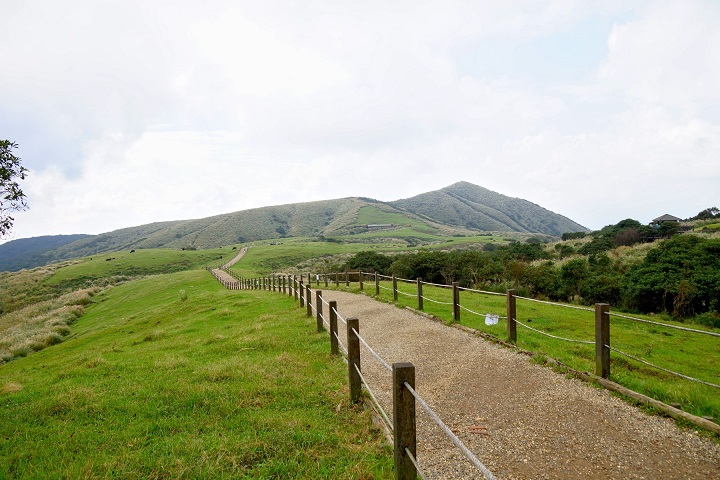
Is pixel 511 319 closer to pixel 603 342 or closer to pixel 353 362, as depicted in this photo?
pixel 603 342

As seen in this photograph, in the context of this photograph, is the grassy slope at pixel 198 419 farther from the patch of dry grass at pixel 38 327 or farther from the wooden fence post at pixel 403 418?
the patch of dry grass at pixel 38 327

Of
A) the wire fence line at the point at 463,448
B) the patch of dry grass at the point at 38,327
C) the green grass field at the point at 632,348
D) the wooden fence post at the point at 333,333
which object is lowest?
the patch of dry grass at the point at 38,327

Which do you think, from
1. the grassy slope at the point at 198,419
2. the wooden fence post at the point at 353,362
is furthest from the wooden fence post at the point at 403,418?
the wooden fence post at the point at 353,362

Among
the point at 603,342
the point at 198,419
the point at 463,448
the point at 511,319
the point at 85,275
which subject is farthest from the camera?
the point at 85,275

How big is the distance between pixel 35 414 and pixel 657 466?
9.39m

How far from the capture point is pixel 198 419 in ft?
19.4

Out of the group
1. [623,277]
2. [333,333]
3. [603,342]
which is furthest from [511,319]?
[623,277]

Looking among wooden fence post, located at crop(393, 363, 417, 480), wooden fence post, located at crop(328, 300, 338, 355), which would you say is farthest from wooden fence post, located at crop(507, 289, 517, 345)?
wooden fence post, located at crop(393, 363, 417, 480)

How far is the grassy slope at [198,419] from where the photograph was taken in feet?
15.2

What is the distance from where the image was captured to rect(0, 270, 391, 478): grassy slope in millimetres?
4637

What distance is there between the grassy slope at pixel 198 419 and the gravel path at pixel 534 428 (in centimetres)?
99

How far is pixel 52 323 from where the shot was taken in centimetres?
3061

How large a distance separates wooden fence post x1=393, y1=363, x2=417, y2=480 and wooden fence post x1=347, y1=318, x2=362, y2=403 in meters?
2.58

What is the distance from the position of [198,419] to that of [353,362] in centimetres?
257
